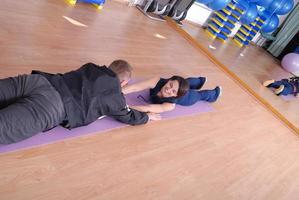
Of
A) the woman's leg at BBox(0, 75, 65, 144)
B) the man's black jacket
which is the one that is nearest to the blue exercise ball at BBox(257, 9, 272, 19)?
the man's black jacket

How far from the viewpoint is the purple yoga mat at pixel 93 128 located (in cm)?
158

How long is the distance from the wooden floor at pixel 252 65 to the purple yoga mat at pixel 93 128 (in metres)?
1.73

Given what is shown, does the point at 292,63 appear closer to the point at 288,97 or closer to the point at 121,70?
the point at 288,97

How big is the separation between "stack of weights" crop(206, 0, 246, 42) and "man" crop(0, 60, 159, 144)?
4.08m

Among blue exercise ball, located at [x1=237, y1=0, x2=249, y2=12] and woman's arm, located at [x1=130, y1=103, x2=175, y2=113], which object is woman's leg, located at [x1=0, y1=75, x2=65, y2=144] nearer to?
woman's arm, located at [x1=130, y1=103, x2=175, y2=113]

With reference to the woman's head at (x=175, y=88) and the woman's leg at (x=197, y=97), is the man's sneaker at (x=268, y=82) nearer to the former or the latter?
the woman's leg at (x=197, y=97)

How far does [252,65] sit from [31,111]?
15.1ft

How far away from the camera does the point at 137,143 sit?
6.67 feet

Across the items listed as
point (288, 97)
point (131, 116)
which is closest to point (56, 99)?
point (131, 116)

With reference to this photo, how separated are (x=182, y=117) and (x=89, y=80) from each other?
120 cm

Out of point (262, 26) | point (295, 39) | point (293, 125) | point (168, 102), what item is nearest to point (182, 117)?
point (168, 102)

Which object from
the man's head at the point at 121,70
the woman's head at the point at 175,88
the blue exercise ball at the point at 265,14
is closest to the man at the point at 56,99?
the man's head at the point at 121,70

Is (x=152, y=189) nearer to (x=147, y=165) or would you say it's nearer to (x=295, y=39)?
(x=147, y=165)

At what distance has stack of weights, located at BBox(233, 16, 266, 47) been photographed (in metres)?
5.85
